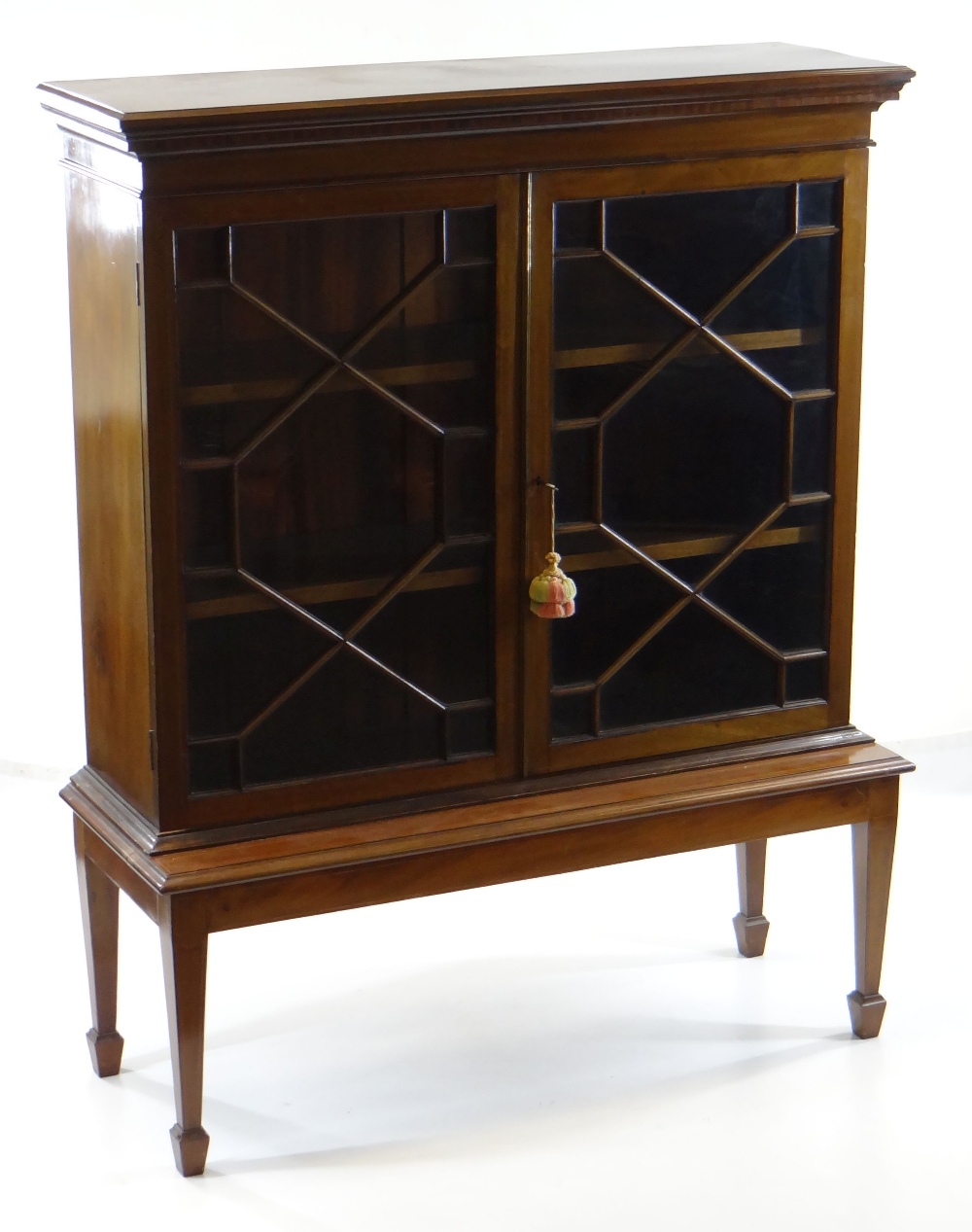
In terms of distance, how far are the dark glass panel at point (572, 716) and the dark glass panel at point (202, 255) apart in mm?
749

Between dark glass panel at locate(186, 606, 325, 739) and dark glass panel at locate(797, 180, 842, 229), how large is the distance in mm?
864

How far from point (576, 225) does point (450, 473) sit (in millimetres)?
356

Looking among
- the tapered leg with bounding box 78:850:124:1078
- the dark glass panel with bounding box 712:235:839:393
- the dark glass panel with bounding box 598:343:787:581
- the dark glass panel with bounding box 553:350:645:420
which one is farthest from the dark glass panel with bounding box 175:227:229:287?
the tapered leg with bounding box 78:850:124:1078

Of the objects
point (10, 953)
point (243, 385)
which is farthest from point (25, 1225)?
point (243, 385)

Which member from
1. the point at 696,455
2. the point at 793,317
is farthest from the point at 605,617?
the point at 793,317

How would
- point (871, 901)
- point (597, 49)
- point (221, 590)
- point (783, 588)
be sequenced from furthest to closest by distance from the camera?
1. point (597, 49)
2. point (871, 901)
3. point (783, 588)
4. point (221, 590)

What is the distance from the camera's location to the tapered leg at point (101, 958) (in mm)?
2738

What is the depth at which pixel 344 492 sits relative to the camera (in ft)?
7.98

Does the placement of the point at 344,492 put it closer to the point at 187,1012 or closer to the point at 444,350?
the point at 444,350

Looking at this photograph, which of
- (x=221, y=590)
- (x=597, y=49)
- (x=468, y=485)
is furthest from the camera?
(x=597, y=49)

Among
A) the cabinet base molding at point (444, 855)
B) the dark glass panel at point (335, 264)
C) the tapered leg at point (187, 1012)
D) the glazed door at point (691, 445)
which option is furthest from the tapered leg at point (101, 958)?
the dark glass panel at point (335, 264)

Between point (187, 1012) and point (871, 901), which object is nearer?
point (187, 1012)

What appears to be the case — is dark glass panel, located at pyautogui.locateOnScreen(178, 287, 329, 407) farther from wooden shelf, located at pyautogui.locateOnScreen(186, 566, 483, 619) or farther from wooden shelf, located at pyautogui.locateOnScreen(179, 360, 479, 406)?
wooden shelf, located at pyautogui.locateOnScreen(186, 566, 483, 619)

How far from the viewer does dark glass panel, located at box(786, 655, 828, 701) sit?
109 inches
